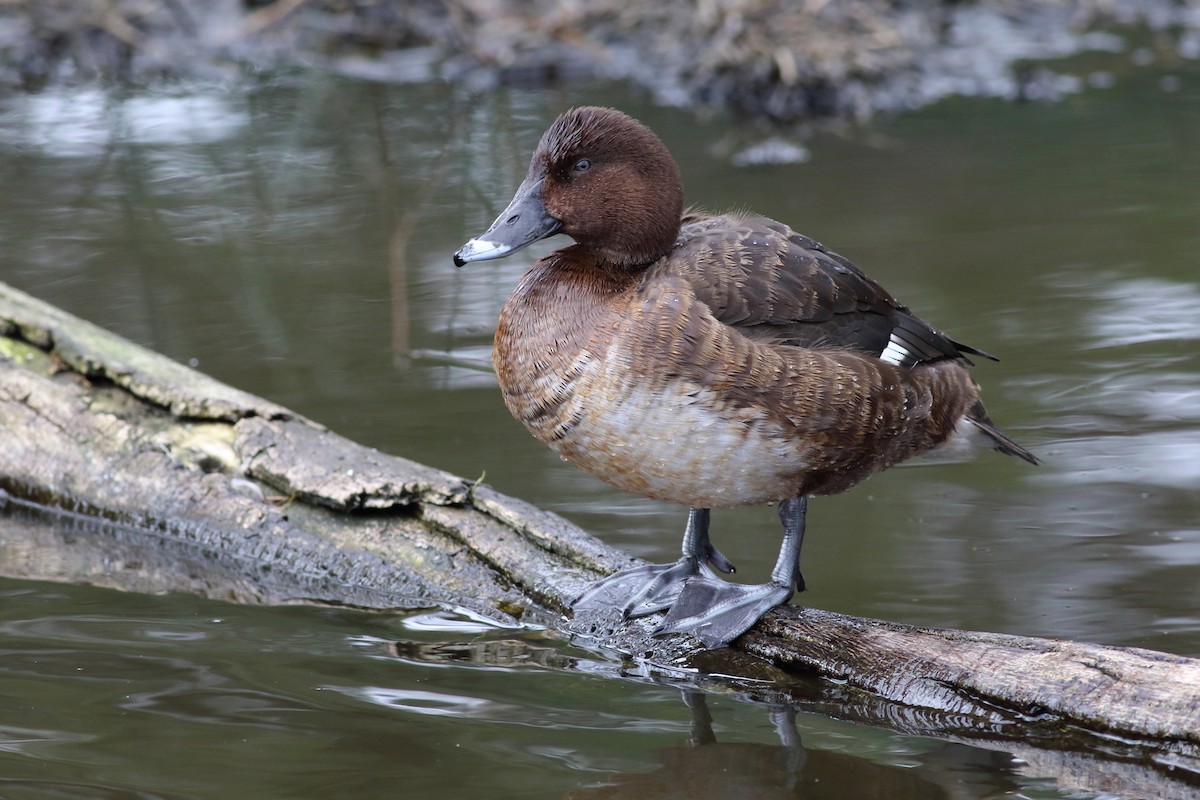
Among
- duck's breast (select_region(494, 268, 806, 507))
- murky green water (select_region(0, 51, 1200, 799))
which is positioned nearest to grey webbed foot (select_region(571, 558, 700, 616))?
murky green water (select_region(0, 51, 1200, 799))

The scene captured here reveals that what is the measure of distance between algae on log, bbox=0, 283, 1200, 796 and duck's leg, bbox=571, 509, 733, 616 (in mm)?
45

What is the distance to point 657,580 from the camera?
3.72m

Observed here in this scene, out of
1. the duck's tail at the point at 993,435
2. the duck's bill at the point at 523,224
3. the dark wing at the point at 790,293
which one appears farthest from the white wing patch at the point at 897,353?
the duck's bill at the point at 523,224

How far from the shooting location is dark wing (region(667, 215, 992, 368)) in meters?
3.39

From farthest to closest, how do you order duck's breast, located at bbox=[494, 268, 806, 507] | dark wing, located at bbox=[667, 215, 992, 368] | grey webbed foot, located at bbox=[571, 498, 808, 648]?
1. grey webbed foot, located at bbox=[571, 498, 808, 648]
2. dark wing, located at bbox=[667, 215, 992, 368]
3. duck's breast, located at bbox=[494, 268, 806, 507]

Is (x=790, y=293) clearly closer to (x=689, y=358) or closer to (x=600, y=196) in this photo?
(x=689, y=358)

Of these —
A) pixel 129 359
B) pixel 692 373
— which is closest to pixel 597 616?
pixel 692 373

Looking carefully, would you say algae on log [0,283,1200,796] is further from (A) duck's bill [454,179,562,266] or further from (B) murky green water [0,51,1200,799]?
(A) duck's bill [454,179,562,266]

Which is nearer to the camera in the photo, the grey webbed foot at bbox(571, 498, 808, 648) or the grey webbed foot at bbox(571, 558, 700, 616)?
the grey webbed foot at bbox(571, 498, 808, 648)

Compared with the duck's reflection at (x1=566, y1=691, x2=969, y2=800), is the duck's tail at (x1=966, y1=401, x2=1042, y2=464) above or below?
above

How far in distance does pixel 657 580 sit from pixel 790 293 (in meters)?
0.86

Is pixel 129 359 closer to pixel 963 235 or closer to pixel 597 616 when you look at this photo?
pixel 597 616

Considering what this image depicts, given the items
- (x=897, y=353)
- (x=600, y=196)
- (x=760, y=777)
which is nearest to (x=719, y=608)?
(x=760, y=777)

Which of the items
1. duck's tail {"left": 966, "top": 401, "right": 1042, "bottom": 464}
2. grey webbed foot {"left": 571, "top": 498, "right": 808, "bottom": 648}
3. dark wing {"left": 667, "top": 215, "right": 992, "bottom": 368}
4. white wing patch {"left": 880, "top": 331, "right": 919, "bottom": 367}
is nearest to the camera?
dark wing {"left": 667, "top": 215, "right": 992, "bottom": 368}
